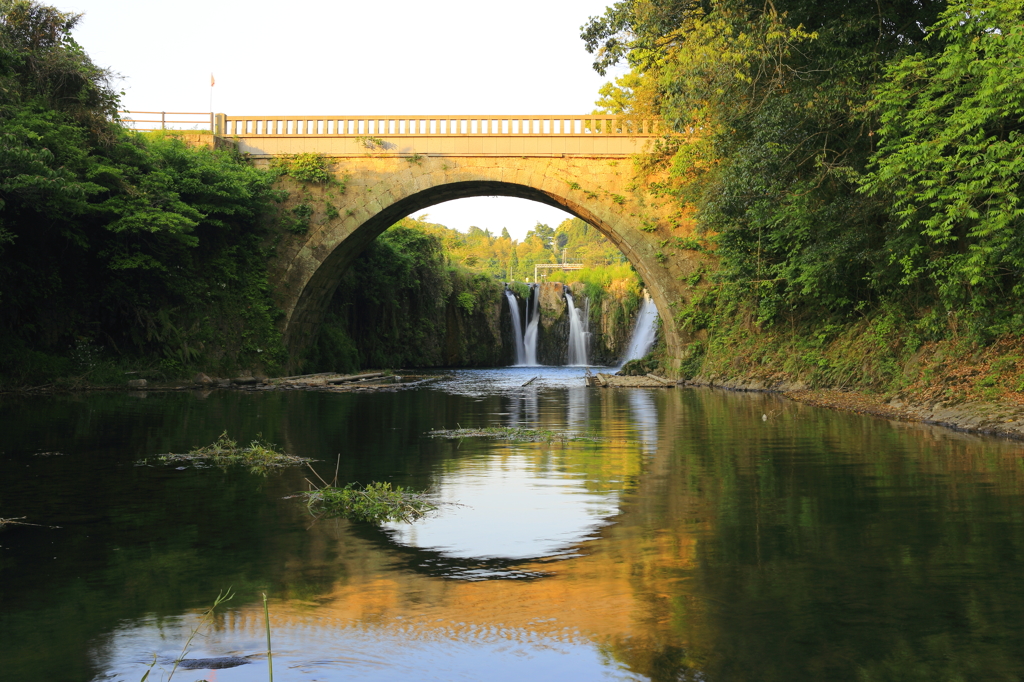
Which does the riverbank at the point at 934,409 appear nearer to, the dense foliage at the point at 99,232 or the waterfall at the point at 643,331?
the dense foliage at the point at 99,232

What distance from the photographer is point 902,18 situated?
1299 centimetres

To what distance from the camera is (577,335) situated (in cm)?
4178

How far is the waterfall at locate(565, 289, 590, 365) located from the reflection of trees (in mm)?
33777

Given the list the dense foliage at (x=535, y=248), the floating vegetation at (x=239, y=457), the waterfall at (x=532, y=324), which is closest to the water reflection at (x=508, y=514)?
the floating vegetation at (x=239, y=457)

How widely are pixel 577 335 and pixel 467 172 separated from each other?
18195 mm

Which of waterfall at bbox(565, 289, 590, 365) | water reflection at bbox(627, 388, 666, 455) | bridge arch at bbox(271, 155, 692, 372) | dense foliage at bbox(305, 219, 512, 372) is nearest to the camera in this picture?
water reflection at bbox(627, 388, 666, 455)

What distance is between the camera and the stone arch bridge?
24438mm

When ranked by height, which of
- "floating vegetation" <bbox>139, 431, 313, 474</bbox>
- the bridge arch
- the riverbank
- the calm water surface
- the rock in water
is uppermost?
the bridge arch

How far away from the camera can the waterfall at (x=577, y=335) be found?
1633 inches

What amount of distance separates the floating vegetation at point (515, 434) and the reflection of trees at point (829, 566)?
163 cm

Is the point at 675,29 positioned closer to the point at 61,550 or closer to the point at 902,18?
the point at 902,18

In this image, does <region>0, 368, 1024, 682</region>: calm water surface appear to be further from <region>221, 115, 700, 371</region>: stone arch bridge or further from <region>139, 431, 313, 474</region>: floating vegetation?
<region>221, 115, 700, 371</region>: stone arch bridge

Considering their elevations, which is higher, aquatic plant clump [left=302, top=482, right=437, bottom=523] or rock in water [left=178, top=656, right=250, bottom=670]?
aquatic plant clump [left=302, top=482, right=437, bottom=523]

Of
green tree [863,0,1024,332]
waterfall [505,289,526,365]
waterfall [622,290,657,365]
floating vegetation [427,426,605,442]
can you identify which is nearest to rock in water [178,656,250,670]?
floating vegetation [427,426,605,442]
